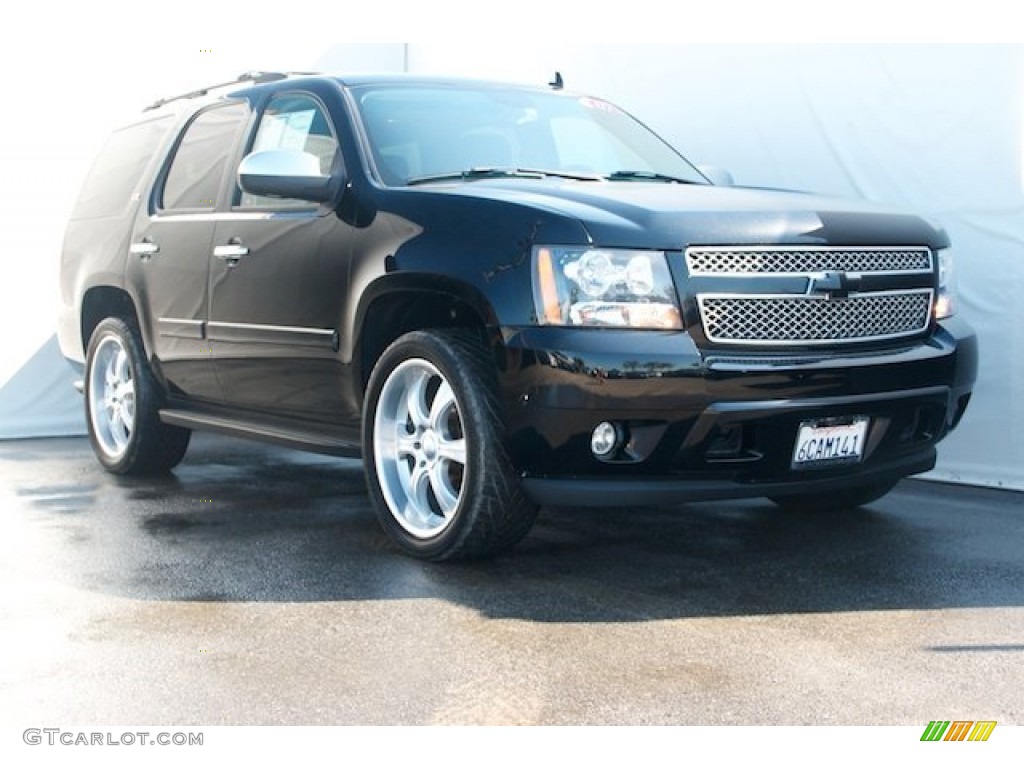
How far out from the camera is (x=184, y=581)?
5.05 m

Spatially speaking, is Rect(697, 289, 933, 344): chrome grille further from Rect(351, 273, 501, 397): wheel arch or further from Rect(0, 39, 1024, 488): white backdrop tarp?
Rect(0, 39, 1024, 488): white backdrop tarp

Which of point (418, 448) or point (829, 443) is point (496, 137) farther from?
point (829, 443)

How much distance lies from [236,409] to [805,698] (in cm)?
350

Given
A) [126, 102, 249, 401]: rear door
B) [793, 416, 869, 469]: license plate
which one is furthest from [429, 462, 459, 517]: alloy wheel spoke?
[126, 102, 249, 401]: rear door

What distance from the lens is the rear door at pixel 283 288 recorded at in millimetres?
5641

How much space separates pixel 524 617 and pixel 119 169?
4394 millimetres

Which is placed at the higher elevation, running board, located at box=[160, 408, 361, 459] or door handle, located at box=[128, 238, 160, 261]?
door handle, located at box=[128, 238, 160, 261]

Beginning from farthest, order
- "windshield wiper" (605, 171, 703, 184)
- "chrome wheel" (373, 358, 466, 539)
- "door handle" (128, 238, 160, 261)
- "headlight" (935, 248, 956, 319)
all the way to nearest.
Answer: "door handle" (128, 238, 160, 261) < "windshield wiper" (605, 171, 703, 184) < "headlight" (935, 248, 956, 319) < "chrome wheel" (373, 358, 466, 539)

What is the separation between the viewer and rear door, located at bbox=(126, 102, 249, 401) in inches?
257

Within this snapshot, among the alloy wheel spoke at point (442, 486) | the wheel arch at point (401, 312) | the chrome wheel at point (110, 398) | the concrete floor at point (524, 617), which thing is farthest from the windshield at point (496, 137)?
the chrome wheel at point (110, 398)

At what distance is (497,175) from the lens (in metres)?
5.66

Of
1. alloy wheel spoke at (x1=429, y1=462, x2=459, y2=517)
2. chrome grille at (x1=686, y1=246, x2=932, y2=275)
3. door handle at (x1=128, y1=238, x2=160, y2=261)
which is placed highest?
chrome grille at (x1=686, y1=246, x2=932, y2=275)

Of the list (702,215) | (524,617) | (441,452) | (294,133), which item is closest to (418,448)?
(441,452)

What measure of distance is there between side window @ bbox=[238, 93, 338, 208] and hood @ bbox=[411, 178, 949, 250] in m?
0.76
